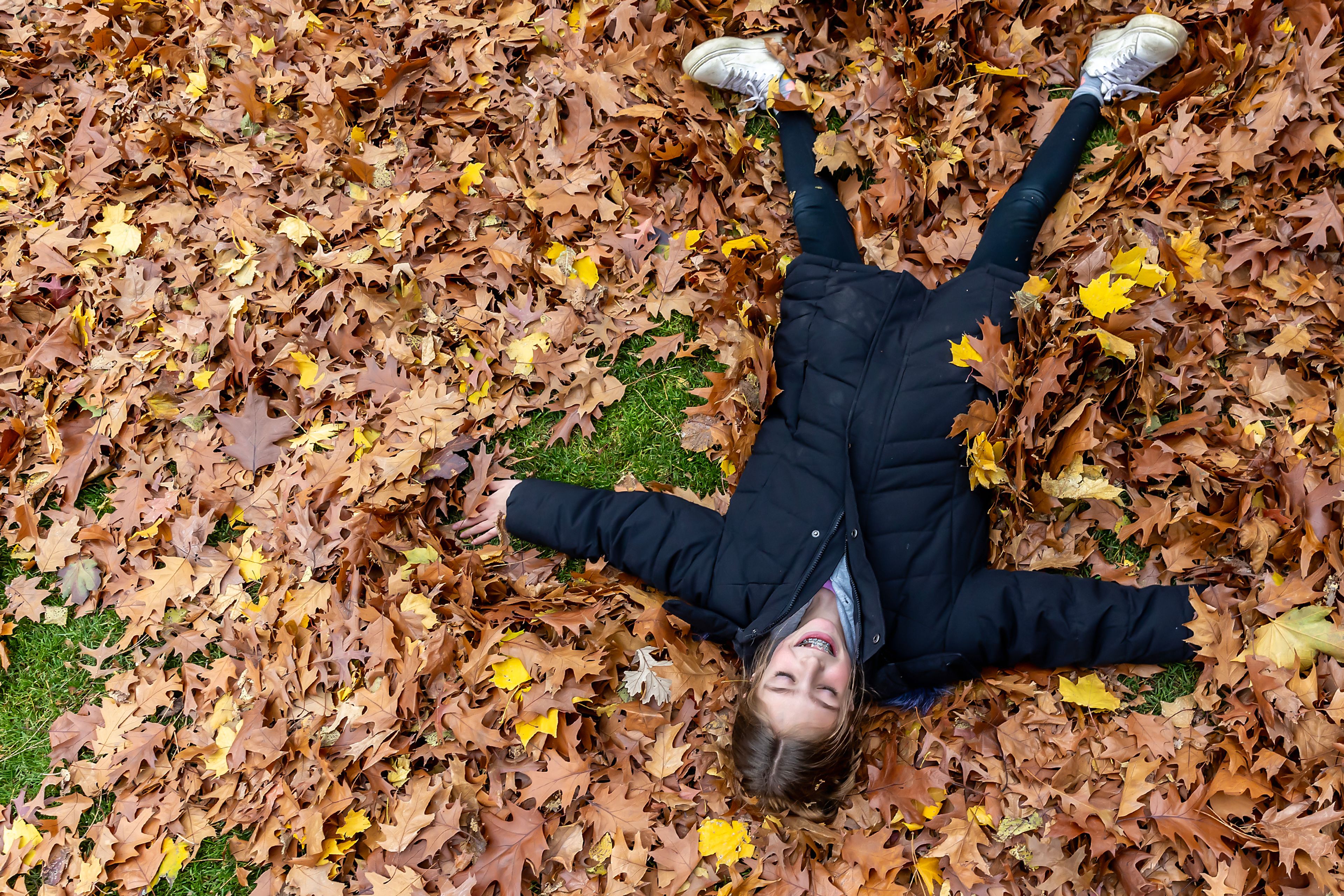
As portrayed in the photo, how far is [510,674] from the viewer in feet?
9.99

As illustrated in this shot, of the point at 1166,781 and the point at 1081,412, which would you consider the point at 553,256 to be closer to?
the point at 1081,412

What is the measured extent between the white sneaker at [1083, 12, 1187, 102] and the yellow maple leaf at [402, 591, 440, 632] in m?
3.73

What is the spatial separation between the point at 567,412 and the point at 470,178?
1.22m

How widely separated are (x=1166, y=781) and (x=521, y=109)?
396 cm

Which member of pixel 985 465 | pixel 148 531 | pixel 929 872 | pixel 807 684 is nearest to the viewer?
pixel 807 684

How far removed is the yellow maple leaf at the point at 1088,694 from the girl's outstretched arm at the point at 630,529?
1449 millimetres

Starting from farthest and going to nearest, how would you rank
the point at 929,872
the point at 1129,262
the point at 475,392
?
the point at 475,392
the point at 1129,262
the point at 929,872

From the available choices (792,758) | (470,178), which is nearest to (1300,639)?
(792,758)

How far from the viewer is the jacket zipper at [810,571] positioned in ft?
9.39

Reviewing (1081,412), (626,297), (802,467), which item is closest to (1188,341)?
(1081,412)

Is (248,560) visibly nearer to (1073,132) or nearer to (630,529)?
(630,529)

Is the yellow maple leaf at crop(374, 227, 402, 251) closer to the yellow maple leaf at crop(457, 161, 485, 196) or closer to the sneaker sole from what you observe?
the yellow maple leaf at crop(457, 161, 485, 196)

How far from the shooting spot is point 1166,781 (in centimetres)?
284

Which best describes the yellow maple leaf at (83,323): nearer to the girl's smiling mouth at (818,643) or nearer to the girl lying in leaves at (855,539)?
the girl lying in leaves at (855,539)
